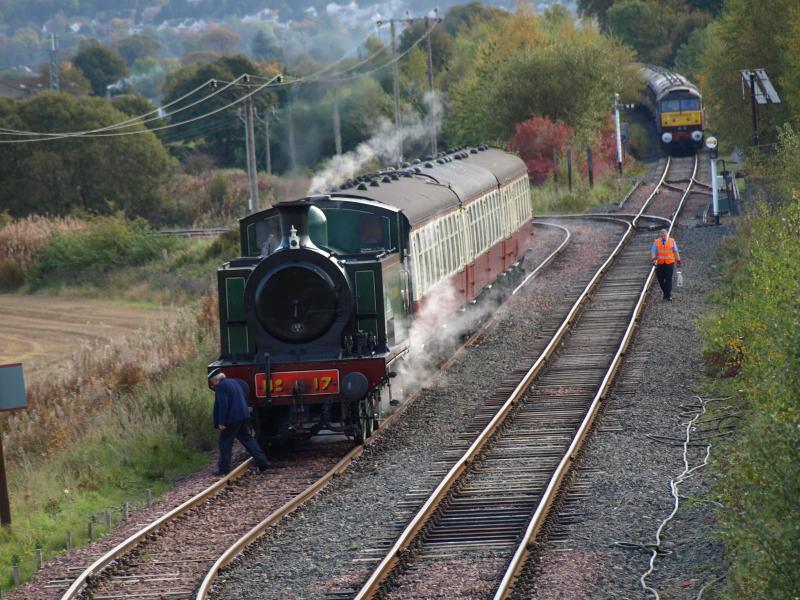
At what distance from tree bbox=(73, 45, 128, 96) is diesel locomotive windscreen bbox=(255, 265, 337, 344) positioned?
116 metres

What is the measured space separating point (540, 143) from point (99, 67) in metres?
87.0

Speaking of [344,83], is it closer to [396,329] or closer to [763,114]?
[763,114]

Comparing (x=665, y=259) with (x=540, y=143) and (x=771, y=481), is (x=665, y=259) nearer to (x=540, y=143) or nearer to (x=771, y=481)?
(x=771, y=481)

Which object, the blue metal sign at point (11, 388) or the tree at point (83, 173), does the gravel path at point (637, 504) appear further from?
the tree at point (83, 173)

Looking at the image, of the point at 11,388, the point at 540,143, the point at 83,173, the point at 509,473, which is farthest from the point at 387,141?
the point at 11,388

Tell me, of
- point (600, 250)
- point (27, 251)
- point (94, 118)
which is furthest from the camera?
point (94, 118)

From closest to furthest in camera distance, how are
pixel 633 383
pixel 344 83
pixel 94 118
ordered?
pixel 633 383, pixel 94 118, pixel 344 83

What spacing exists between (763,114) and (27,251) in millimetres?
24724

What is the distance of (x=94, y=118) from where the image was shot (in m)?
54.6

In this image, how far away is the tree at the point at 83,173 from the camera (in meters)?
51.9

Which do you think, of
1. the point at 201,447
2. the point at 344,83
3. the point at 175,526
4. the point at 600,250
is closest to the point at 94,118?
the point at 344,83

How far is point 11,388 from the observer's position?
500 inches

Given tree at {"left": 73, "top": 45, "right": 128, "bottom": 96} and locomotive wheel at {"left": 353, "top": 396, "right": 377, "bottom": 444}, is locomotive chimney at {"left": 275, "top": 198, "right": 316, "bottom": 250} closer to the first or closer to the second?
locomotive wheel at {"left": 353, "top": 396, "right": 377, "bottom": 444}

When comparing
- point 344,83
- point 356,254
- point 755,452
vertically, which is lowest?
point 755,452
